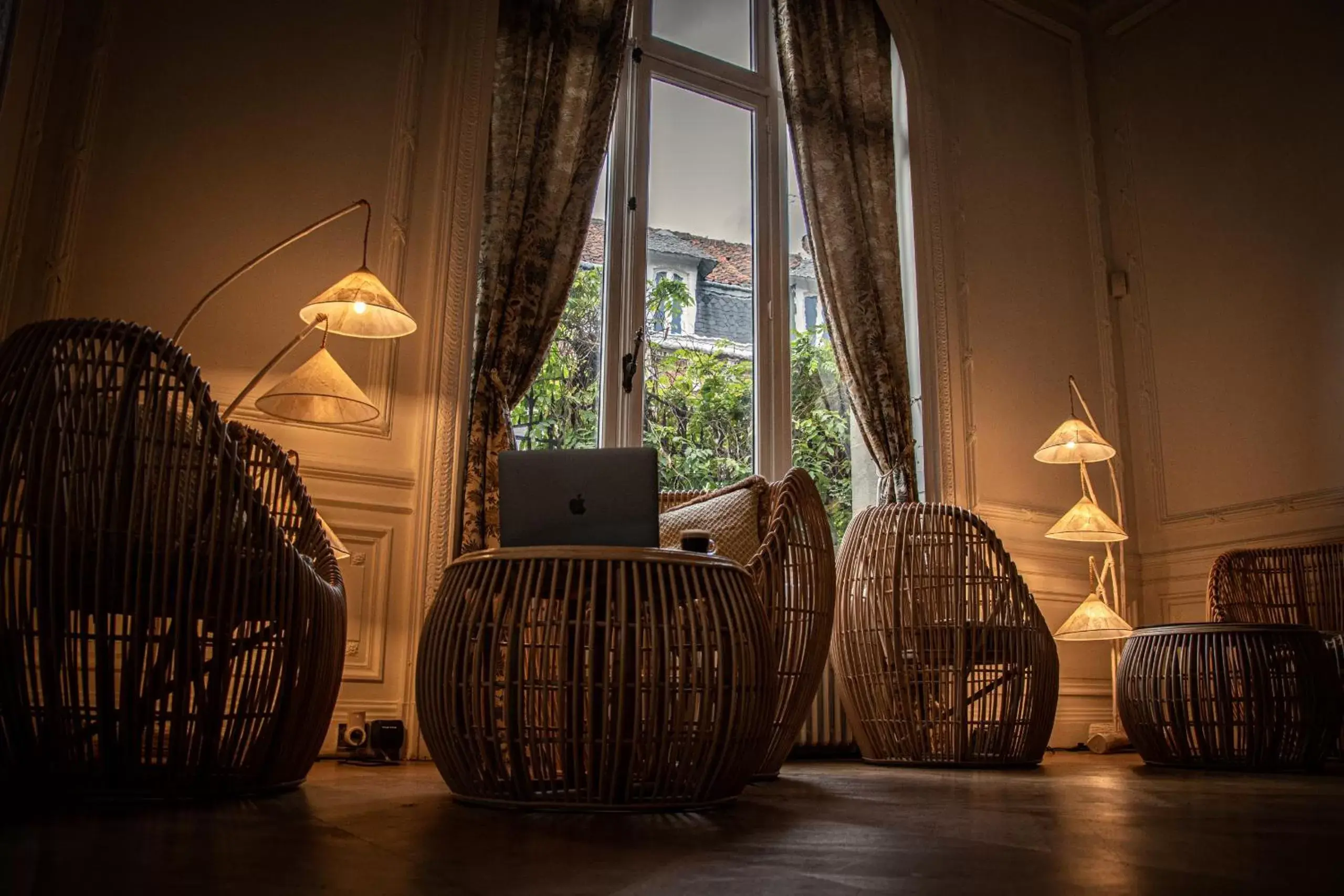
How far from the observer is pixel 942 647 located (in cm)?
321

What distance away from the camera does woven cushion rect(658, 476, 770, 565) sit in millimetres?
3047

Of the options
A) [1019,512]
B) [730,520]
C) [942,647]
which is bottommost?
[942,647]

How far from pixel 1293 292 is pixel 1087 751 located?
2367mm

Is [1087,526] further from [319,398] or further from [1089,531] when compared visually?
[319,398]

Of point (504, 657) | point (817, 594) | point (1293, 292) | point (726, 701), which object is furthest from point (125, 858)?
point (1293, 292)

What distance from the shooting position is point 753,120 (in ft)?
16.9

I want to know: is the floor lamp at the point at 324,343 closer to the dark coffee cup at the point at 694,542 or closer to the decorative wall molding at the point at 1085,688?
the dark coffee cup at the point at 694,542

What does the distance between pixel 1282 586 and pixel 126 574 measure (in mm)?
4594

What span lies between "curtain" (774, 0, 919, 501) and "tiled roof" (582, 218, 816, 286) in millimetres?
238

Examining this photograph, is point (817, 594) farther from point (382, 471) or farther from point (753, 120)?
point (753, 120)

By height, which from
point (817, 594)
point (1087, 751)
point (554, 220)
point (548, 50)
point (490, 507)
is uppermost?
point (548, 50)

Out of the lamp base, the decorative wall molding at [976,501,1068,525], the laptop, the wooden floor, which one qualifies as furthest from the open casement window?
the wooden floor

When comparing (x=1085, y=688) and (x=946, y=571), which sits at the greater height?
(x=946, y=571)

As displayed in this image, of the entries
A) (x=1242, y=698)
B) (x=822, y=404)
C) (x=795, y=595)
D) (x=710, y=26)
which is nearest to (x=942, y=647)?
(x=795, y=595)
